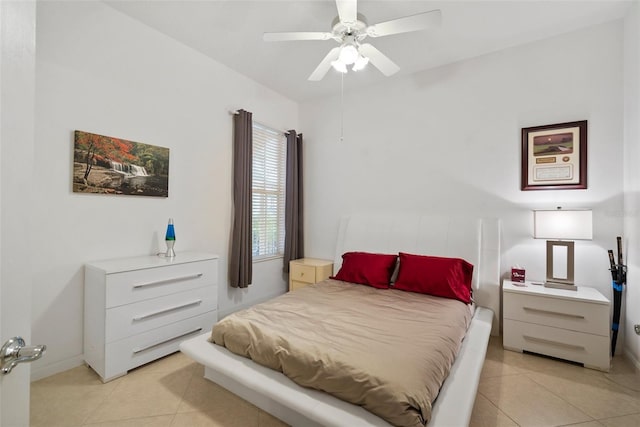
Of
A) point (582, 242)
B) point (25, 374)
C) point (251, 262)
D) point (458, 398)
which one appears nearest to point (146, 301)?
point (251, 262)

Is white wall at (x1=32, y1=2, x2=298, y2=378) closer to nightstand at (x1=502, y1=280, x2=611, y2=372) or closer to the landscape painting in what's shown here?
the landscape painting

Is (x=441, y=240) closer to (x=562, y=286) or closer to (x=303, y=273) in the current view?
(x=562, y=286)

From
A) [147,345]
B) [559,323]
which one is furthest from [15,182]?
[559,323]

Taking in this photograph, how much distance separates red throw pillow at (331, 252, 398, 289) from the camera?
283cm

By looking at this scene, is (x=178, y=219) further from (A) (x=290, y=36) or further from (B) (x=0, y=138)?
(B) (x=0, y=138)

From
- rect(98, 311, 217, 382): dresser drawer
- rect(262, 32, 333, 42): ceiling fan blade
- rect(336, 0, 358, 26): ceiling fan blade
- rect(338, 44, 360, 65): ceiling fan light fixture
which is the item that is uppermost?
rect(336, 0, 358, 26): ceiling fan blade

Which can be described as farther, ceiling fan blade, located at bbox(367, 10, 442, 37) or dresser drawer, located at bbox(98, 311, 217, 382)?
dresser drawer, located at bbox(98, 311, 217, 382)

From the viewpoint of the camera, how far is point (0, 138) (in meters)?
0.62

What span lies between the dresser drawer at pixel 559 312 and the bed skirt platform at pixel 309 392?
57 centimetres

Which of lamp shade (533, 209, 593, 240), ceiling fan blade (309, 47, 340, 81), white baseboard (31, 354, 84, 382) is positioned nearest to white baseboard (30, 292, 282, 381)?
white baseboard (31, 354, 84, 382)

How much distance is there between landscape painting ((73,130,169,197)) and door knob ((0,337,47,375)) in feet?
6.42

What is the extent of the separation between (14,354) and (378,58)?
2.51m

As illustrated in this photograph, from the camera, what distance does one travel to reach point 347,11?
184cm

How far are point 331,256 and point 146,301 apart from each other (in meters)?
2.33
